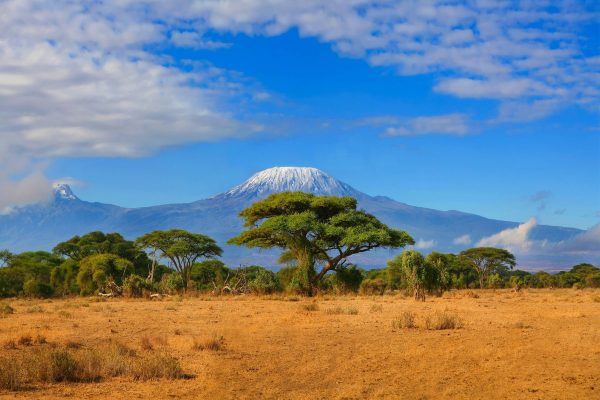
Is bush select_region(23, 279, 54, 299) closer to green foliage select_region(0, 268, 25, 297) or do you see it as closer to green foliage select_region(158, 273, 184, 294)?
green foliage select_region(0, 268, 25, 297)

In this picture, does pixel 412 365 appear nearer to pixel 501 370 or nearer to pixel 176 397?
pixel 501 370

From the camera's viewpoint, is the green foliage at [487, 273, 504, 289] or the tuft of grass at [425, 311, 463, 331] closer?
the tuft of grass at [425, 311, 463, 331]

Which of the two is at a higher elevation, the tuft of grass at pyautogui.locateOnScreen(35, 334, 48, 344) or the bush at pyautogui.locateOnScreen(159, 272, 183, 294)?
the bush at pyautogui.locateOnScreen(159, 272, 183, 294)

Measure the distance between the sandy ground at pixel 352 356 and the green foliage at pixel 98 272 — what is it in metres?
28.1

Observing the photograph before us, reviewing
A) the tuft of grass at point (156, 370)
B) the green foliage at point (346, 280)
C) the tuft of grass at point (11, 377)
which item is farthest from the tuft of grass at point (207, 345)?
the green foliage at point (346, 280)

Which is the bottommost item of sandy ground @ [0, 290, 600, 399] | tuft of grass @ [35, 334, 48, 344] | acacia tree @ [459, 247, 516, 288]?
sandy ground @ [0, 290, 600, 399]

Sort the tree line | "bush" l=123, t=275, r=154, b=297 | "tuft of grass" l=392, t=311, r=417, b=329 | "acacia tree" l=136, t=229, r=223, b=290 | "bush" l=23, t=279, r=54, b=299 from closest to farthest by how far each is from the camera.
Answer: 1. "tuft of grass" l=392, t=311, r=417, b=329
2. "bush" l=123, t=275, r=154, b=297
3. the tree line
4. "bush" l=23, t=279, r=54, b=299
5. "acacia tree" l=136, t=229, r=223, b=290

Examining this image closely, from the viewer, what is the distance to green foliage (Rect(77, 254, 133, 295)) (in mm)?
51844

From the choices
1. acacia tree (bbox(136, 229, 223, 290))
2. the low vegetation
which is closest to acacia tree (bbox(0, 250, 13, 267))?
acacia tree (bbox(136, 229, 223, 290))

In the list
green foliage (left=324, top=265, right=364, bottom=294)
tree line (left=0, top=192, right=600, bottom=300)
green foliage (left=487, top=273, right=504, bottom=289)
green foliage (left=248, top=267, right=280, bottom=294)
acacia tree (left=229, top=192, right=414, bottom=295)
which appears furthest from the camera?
green foliage (left=487, top=273, right=504, bottom=289)

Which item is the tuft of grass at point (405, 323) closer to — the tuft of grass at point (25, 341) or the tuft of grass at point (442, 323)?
the tuft of grass at point (442, 323)

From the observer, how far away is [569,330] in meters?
18.1

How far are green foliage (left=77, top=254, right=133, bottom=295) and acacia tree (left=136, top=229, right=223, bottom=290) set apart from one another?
4.67 m

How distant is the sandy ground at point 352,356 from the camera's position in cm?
1127
